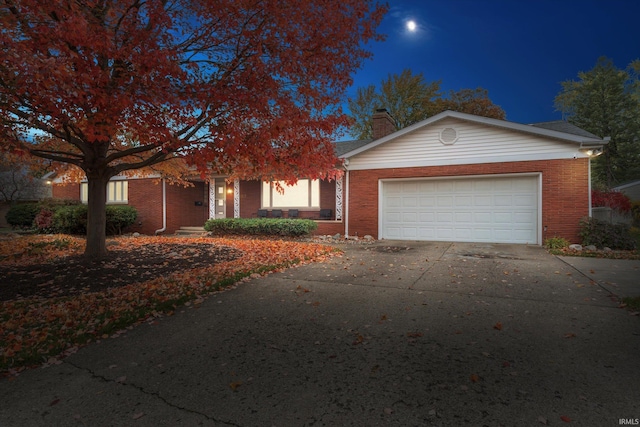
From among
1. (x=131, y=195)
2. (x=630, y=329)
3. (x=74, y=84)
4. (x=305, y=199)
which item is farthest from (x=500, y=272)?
(x=131, y=195)

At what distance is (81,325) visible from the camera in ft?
13.2

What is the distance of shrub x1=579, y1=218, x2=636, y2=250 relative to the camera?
9.77m

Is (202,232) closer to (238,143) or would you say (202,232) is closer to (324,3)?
(238,143)

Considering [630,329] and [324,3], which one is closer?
[630,329]

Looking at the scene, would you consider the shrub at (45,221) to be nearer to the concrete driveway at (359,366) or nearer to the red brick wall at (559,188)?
the concrete driveway at (359,366)

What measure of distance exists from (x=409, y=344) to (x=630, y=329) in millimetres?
2487

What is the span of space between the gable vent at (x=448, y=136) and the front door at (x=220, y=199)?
10.2 metres

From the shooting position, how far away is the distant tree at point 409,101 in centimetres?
2662

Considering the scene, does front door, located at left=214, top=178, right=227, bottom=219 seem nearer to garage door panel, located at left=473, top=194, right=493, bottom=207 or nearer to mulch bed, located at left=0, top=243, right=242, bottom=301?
mulch bed, located at left=0, top=243, right=242, bottom=301

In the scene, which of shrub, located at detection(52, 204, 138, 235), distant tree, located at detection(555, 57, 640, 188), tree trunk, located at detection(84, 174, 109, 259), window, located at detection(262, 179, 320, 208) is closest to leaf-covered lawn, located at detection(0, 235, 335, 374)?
tree trunk, located at detection(84, 174, 109, 259)

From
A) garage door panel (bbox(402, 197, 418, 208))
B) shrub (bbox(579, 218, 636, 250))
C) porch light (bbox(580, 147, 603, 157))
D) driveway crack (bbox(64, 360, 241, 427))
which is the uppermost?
porch light (bbox(580, 147, 603, 157))

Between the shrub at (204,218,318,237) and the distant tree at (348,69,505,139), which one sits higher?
the distant tree at (348,69,505,139)

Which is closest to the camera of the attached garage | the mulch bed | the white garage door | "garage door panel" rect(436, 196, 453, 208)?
the mulch bed

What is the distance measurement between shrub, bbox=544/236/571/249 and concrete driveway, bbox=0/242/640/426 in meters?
5.68
